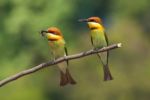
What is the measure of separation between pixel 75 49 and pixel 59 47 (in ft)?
44.3

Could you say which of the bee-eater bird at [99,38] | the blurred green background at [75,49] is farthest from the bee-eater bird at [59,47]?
the blurred green background at [75,49]

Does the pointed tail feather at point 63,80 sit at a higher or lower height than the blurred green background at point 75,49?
higher

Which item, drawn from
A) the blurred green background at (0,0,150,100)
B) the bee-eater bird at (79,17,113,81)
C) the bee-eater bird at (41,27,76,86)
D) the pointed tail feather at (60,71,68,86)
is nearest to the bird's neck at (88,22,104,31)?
the bee-eater bird at (79,17,113,81)

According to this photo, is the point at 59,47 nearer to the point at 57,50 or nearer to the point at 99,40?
the point at 57,50

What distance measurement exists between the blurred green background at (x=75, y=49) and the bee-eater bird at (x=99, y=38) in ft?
30.8

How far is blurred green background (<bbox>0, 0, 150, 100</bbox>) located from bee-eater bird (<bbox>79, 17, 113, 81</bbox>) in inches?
370

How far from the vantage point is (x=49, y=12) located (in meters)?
24.0

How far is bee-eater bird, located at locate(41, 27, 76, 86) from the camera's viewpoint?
423 cm

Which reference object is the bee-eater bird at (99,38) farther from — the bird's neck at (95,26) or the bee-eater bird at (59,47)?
the bee-eater bird at (59,47)

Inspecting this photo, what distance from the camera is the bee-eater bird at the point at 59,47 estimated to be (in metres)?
4.23

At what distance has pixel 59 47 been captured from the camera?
14.7ft

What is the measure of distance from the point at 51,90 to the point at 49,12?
7.29m

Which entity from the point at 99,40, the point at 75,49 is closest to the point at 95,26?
the point at 99,40

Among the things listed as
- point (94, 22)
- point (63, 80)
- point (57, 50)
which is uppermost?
point (94, 22)
